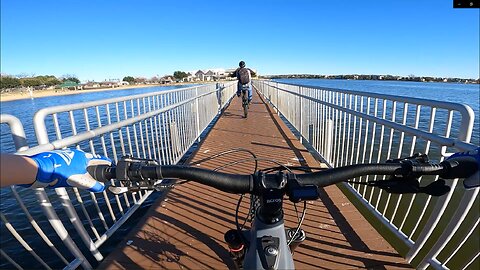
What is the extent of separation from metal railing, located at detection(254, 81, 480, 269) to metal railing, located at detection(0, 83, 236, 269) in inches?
107

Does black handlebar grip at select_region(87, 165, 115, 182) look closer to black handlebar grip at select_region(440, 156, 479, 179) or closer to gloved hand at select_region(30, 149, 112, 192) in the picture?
gloved hand at select_region(30, 149, 112, 192)

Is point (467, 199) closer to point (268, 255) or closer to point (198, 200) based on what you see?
point (268, 255)

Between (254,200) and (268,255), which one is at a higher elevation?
(254,200)

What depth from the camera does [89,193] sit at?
5500 mm

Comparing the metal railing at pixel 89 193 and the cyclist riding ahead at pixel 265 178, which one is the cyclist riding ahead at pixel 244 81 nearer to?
the metal railing at pixel 89 193

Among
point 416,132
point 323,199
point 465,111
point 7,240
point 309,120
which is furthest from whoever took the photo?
point 309,120

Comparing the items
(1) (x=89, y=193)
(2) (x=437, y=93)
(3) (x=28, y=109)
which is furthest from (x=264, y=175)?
(2) (x=437, y=93)

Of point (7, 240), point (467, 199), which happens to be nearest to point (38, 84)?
point (7, 240)

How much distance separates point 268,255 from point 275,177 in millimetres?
340

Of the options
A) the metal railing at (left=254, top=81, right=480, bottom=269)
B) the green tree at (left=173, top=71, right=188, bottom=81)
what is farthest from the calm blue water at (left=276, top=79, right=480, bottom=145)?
the green tree at (left=173, top=71, right=188, bottom=81)

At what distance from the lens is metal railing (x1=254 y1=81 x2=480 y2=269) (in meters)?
2.02

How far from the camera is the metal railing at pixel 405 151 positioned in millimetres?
2016

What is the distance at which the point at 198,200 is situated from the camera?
3562 mm

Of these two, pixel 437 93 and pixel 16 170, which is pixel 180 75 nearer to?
pixel 437 93
